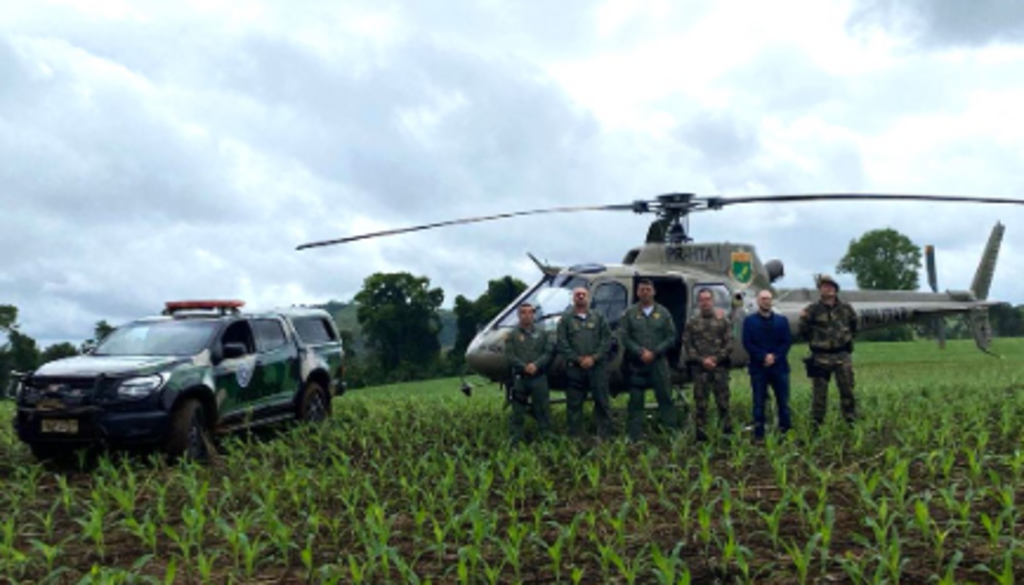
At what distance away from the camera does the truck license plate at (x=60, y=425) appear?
9461 mm

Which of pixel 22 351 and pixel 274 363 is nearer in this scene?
pixel 274 363

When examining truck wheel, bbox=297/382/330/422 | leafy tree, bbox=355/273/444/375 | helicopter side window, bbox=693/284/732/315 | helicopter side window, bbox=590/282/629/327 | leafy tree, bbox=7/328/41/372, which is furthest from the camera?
leafy tree, bbox=355/273/444/375

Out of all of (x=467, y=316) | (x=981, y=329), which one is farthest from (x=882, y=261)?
(x=981, y=329)

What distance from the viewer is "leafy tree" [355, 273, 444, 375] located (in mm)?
62625

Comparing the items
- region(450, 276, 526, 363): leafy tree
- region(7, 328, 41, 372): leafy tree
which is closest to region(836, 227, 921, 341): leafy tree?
region(450, 276, 526, 363): leafy tree

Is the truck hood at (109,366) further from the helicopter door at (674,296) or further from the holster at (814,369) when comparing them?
the holster at (814,369)

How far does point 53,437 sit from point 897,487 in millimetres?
7860

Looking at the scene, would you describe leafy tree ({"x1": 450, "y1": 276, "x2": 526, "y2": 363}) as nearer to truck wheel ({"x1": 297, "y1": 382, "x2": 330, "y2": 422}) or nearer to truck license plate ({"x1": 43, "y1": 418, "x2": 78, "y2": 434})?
truck wheel ({"x1": 297, "y1": 382, "x2": 330, "y2": 422})

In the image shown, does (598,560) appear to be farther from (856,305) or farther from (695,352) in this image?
(856,305)

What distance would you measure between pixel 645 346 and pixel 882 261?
A: 70662mm

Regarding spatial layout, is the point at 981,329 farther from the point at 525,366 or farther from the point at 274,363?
the point at 274,363

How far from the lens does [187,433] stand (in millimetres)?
9891

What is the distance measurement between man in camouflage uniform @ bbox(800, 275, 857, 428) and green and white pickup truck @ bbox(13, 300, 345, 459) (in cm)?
629

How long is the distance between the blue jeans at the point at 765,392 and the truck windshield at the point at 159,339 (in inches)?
241
